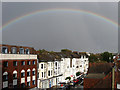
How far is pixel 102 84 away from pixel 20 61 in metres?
24.5

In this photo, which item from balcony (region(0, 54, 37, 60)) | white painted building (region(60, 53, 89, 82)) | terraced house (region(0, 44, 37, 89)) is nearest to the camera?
balcony (region(0, 54, 37, 60))

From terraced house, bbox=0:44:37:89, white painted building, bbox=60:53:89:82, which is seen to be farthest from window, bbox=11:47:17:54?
white painted building, bbox=60:53:89:82

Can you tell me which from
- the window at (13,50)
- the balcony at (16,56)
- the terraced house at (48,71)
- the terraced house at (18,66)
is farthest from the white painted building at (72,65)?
the window at (13,50)

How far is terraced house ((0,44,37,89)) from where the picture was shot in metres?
32.3

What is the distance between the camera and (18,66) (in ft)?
118

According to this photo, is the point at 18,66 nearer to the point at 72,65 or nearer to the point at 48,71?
the point at 48,71

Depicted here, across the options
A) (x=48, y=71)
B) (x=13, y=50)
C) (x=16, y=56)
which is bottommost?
(x=48, y=71)

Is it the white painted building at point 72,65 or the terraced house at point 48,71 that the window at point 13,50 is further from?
the white painted building at point 72,65

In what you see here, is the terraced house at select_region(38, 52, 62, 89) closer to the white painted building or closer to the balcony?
the balcony

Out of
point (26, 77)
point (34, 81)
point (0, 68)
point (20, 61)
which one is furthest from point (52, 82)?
point (0, 68)

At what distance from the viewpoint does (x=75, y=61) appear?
242 feet

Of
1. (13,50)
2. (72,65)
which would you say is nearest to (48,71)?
(13,50)

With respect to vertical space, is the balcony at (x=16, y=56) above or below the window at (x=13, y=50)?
below

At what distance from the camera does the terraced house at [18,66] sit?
106ft
